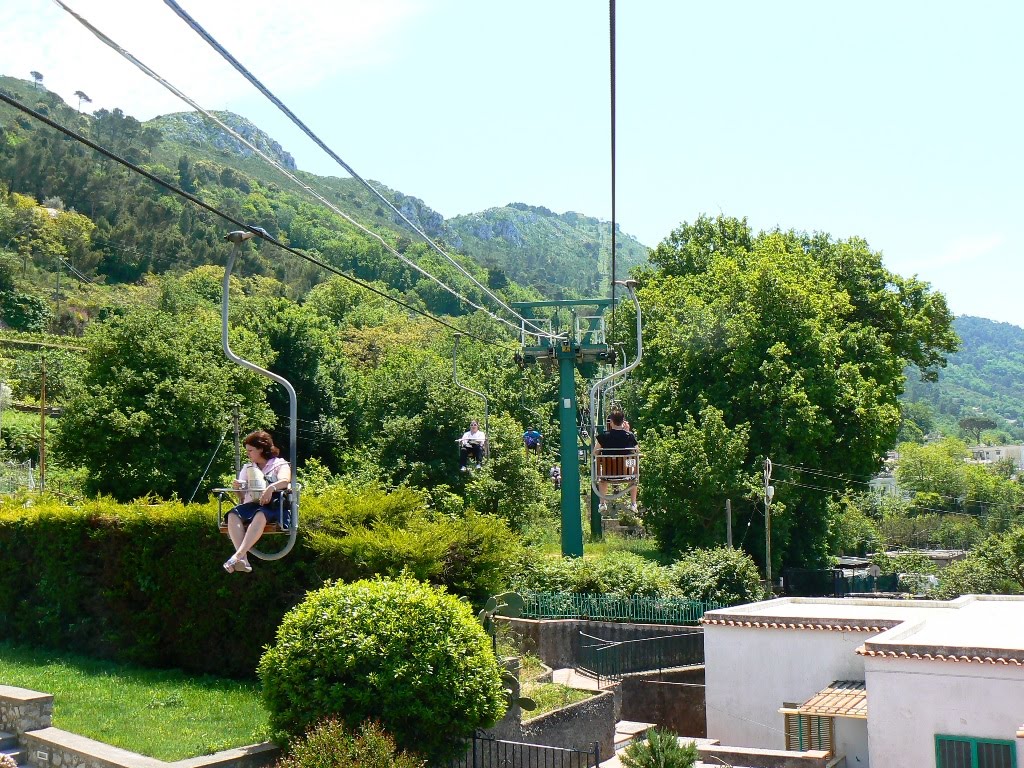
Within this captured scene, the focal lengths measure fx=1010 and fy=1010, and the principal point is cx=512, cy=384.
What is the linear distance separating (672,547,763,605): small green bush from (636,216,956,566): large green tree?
21.9 ft

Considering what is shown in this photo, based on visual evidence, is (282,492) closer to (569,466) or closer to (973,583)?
(569,466)

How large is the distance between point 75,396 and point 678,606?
72.2ft

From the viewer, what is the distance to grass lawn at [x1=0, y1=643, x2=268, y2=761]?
12047mm

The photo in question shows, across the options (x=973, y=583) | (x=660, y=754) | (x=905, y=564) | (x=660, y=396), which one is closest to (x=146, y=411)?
(x=660, y=396)

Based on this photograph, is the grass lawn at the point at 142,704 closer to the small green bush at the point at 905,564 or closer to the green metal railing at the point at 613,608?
the green metal railing at the point at 613,608

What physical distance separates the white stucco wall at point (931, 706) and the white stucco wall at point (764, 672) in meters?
3.76

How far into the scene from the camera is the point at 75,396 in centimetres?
3541

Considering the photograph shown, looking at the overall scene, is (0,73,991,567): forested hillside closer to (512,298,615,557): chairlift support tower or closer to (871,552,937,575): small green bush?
(512,298,615,557): chairlift support tower

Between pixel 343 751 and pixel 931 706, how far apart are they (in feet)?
32.2

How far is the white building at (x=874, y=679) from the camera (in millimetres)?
15461

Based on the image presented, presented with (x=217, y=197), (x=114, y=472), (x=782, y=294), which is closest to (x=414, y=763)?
(x=114, y=472)

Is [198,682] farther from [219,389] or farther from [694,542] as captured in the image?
[694,542]

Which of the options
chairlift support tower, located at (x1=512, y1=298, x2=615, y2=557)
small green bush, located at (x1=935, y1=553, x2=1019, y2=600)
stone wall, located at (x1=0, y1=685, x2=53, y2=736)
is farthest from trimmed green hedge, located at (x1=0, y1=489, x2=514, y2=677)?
small green bush, located at (x1=935, y1=553, x2=1019, y2=600)

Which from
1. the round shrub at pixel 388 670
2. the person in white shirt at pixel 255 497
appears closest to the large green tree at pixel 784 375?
the round shrub at pixel 388 670
